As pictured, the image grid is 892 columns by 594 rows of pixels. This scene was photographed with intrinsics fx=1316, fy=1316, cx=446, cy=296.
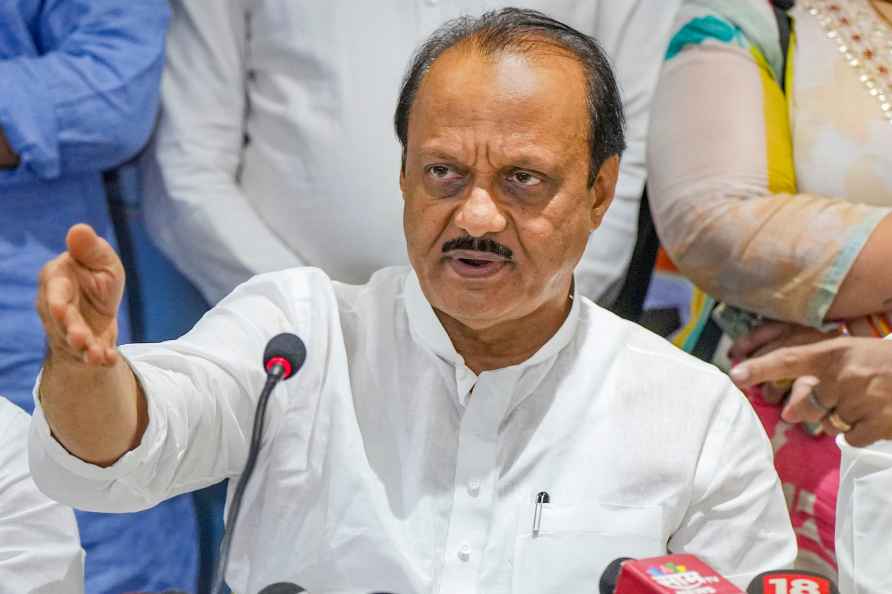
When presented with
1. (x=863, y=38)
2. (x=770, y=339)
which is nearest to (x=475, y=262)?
(x=770, y=339)

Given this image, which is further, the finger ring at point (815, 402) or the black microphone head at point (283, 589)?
the finger ring at point (815, 402)

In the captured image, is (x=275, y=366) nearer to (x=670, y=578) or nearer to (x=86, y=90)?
(x=670, y=578)

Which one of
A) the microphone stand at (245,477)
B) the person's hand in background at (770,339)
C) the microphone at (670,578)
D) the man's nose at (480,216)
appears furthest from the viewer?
the person's hand in background at (770,339)

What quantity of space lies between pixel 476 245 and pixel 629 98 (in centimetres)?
98

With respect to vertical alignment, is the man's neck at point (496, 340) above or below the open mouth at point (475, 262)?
below

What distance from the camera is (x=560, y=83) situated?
196 centimetres

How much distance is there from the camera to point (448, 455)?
2029 millimetres

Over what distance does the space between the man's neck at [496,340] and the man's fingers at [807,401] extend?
41 cm

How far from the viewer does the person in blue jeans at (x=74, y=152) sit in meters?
2.30

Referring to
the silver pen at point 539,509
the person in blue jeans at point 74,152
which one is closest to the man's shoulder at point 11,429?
the person in blue jeans at point 74,152

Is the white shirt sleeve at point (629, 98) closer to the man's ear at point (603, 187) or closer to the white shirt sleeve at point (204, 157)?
the man's ear at point (603, 187)

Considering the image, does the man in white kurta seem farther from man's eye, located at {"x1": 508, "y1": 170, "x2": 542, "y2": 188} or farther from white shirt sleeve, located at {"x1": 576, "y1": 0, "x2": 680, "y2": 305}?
white shirt sleeve, located at {"x1": 576, "y1": 0, "x2": 680, "y2": 305}

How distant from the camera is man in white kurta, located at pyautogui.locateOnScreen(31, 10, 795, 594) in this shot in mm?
1938

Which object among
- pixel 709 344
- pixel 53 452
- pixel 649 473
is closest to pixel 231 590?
pixel 53 452
